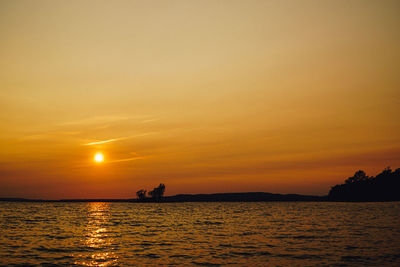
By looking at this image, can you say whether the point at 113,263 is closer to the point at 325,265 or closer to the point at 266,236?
the point at 325,265

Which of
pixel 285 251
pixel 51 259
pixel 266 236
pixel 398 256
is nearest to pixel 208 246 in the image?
pixel 285 251

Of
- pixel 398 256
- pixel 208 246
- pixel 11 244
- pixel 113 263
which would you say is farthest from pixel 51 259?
pixel 398 256

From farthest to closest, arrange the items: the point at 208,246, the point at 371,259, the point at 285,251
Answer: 1. the point at 208,246
2. the point at 285,251
3. the point at 371,259

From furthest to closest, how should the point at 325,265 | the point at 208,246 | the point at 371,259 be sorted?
the point at 208,246 → the point at 371,259 → the point at 325,265

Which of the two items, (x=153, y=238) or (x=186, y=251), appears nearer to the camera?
(x=186, y=251)

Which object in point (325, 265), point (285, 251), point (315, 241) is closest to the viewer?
point (325, 265)

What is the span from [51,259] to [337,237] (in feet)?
118

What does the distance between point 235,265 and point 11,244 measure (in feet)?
94.1

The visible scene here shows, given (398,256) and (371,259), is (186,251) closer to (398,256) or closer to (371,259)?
(371,259)

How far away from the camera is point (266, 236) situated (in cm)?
4903

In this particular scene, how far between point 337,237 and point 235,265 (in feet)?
76.1

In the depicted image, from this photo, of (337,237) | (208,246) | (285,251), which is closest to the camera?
(285,251)

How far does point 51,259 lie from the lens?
108ft

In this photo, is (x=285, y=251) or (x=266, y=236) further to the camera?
(x=266, y=236)
